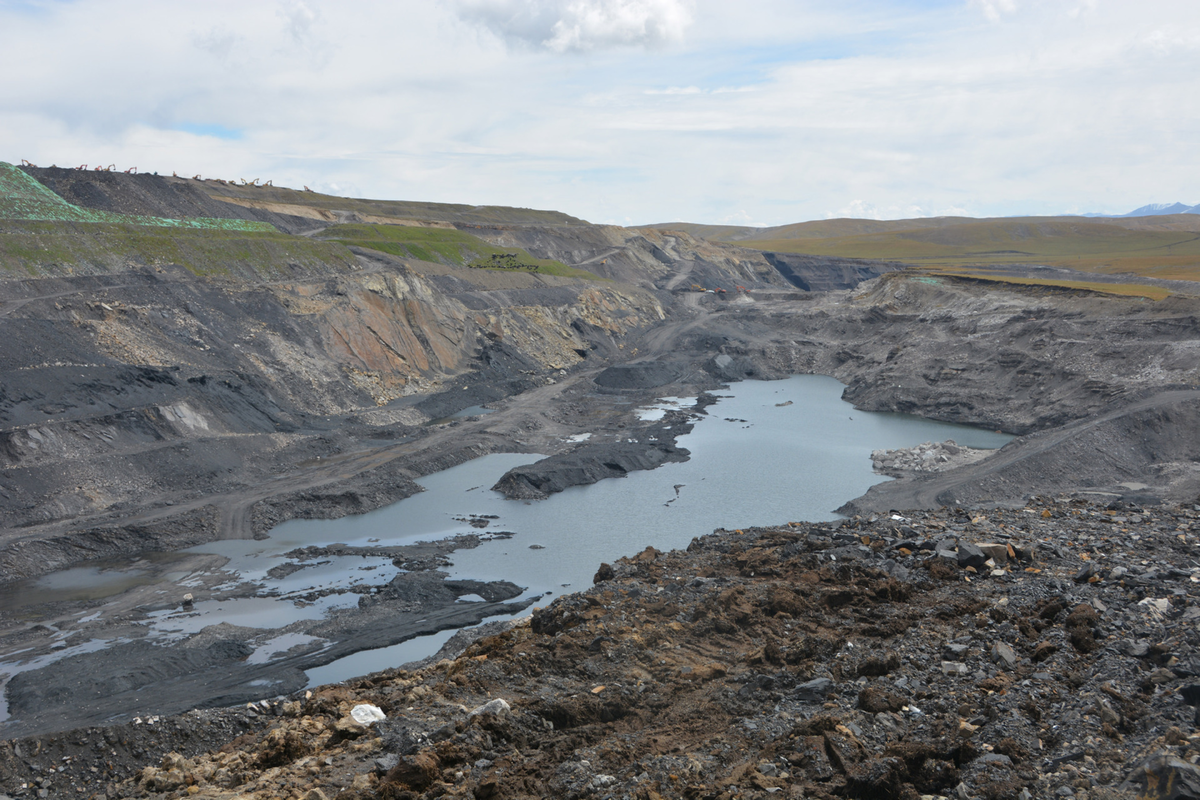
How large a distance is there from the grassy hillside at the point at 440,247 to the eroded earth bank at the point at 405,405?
587 mm

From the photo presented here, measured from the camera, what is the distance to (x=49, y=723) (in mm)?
14258

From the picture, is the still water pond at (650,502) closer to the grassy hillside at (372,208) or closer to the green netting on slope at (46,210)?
the green netting on slope at (46,210)

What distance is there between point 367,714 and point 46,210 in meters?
48.0

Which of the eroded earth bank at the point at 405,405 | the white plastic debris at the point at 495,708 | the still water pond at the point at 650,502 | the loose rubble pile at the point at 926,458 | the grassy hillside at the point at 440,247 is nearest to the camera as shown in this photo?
the white plastic debris at the point at 495,708

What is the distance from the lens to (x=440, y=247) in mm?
66812

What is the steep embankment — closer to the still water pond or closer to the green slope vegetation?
the green slope vegetation

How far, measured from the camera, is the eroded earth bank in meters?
14.4

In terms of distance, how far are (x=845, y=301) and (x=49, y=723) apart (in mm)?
70361

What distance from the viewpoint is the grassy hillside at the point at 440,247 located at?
62500 millimetres

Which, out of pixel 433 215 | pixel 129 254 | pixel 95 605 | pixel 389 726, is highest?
pixel 433 215

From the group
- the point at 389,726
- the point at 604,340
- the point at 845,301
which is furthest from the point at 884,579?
the point at 845,301

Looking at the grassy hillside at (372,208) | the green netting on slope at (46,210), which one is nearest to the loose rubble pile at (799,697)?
the green netting on slope at (46,210)

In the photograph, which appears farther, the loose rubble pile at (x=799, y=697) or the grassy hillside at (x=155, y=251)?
the grassy hillside at (x=155, y=251)

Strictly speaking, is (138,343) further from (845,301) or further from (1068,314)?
(845,301)
